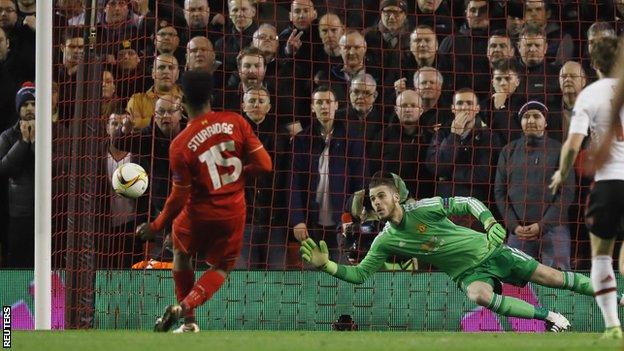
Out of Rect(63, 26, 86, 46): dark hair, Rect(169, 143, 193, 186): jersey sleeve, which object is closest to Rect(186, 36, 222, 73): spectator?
Rect(63, 26, 86, 46): dark hair

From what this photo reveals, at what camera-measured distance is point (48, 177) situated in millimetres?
11805

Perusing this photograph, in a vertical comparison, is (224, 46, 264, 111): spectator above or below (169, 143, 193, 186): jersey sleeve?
above

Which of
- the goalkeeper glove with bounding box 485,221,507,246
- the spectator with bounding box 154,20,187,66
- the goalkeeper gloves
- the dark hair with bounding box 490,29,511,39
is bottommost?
the goalkeeper gloves

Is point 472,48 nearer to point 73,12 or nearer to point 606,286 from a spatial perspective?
point 73,12

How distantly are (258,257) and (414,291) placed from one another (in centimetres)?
163

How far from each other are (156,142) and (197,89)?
350 cm

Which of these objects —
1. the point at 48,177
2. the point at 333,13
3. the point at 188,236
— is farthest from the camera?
the point at 333,13

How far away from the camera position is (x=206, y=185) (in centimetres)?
995

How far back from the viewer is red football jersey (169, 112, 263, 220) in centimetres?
984

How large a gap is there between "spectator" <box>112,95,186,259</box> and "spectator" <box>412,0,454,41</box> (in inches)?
106

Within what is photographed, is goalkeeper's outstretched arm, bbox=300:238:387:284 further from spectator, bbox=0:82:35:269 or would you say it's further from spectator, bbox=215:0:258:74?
spectator, bbox=0:82:35:269

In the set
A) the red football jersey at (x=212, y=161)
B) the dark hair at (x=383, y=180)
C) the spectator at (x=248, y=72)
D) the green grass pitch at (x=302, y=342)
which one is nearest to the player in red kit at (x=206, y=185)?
the red football jersey at (x=212, y=161)

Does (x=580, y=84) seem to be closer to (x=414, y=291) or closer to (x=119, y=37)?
(x=414, y=291)

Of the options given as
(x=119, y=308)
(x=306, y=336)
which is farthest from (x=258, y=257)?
(x=306, y=336)
